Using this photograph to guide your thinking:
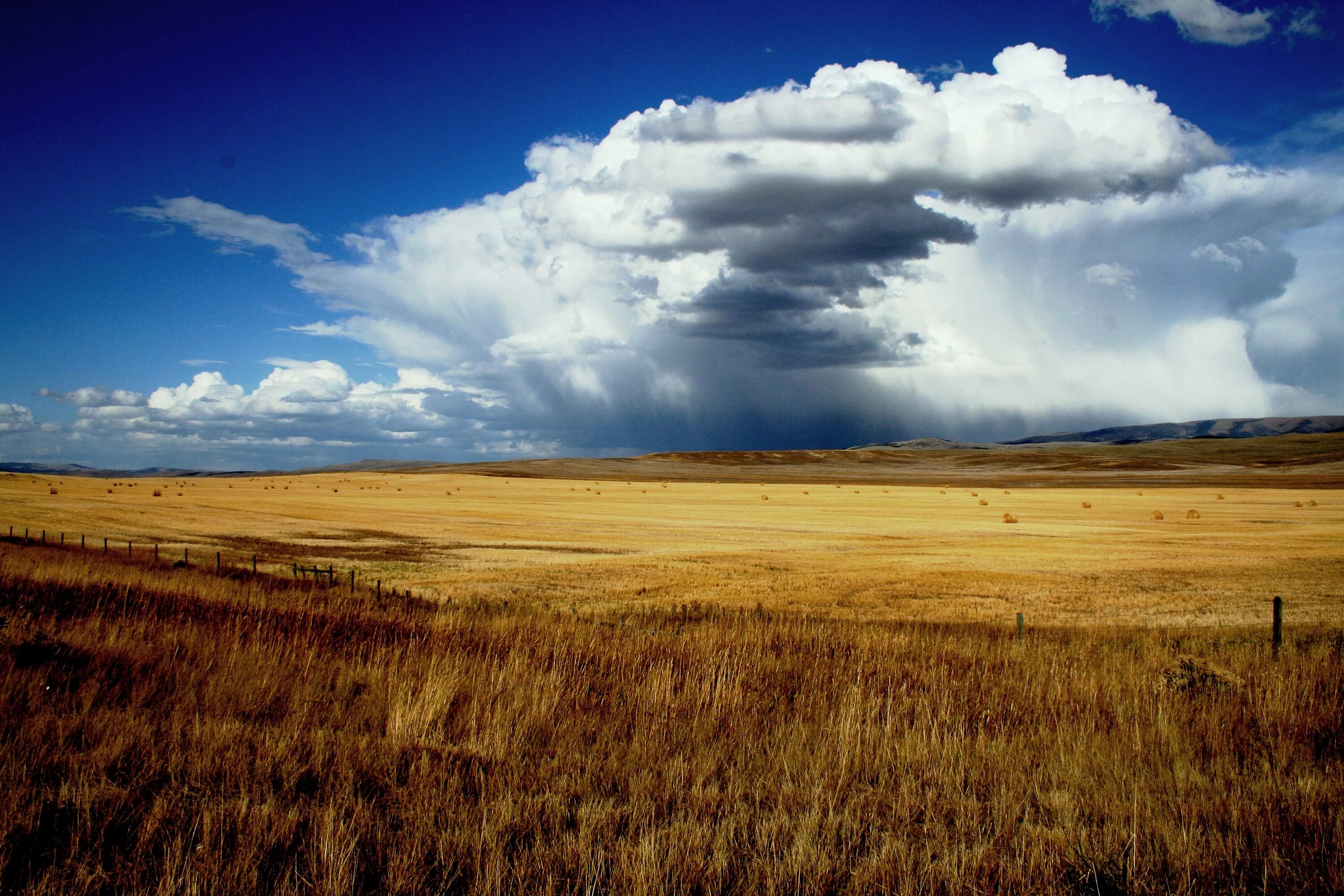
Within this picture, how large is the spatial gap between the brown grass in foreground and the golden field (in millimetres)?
9214

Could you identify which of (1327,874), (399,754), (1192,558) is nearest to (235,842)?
(399,754)

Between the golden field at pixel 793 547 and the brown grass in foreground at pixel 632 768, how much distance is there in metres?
9.21

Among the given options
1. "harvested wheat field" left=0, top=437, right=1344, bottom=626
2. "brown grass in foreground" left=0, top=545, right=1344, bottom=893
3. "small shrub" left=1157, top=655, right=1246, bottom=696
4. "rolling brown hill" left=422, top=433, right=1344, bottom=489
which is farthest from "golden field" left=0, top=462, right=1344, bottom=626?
"rolling brown hill" left=422, top=433, right=1344, bottom=489

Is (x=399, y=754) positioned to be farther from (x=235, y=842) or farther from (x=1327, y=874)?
(x=1327, y=874)

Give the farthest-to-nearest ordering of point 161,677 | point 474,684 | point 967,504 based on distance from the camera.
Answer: point 967,504
point 474,684
point 161,677

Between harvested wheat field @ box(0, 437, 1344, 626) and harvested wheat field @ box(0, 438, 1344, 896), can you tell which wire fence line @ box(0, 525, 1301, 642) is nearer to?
harvested wheat field @ box(0, 437, 1344, 626)

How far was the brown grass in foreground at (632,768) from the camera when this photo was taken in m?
4.31

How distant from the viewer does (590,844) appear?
4555mm

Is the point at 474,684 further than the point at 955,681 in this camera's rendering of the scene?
No

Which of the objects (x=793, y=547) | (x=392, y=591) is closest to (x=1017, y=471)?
(x=793, y=547)

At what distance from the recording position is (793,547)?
36.2 m

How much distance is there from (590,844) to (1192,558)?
3276cm

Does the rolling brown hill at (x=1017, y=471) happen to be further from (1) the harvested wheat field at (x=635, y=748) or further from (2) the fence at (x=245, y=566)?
(1) the harvested wheat field at (x=635, y=748)

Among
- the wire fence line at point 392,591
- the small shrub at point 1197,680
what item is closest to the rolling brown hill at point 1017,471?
the wire fence line at point 392,591
